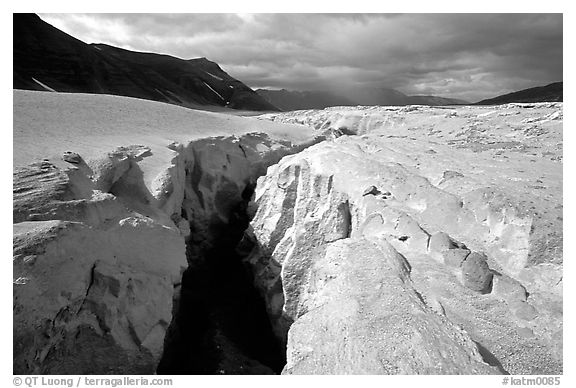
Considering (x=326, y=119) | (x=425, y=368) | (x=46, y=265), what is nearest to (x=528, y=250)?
(x=425, y=368)

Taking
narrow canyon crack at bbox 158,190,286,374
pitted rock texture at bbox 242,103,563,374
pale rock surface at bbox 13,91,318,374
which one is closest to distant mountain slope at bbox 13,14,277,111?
pale rock surface at bbox 13,91,318,374

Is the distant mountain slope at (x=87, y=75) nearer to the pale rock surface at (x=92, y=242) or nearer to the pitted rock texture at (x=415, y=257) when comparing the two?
the pale rock surface at (x=92, y=242)

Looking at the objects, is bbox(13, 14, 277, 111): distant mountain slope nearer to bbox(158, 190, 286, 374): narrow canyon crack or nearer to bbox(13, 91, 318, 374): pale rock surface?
bbox(13, 91, 318, 374): pale rock surface

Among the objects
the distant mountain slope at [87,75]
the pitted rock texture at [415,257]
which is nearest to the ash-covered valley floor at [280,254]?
the pitted rock texture at [415,257]

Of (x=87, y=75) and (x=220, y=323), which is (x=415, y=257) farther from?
(x=87, y=75)

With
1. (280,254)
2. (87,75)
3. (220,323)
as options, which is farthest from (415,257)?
(87,75)

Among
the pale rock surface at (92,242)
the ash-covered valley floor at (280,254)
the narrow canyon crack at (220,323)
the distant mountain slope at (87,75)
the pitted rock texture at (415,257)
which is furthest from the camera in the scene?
the distant mountain slope at (87,75)

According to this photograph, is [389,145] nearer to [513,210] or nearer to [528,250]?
[513,210]
